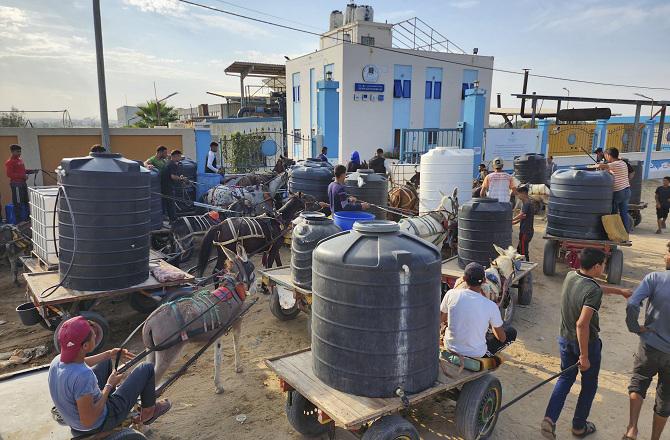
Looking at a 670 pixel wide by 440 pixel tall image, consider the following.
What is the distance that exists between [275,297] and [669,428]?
4.84m

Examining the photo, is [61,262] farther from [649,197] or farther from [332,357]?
[649,197]

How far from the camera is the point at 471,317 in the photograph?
13.4 feet

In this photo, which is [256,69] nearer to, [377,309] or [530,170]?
[530,170]

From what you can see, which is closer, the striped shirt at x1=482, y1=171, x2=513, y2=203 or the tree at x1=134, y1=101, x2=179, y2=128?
the striped shirt at x1=482, y1=171, x2=513, y2=203

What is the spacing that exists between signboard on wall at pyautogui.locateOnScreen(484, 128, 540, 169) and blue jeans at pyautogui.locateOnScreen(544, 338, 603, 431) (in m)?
16.7

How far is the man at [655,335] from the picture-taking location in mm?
3910

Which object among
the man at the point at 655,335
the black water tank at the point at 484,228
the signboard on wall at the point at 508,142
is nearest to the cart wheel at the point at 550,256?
the black water tank at the point at 484,228

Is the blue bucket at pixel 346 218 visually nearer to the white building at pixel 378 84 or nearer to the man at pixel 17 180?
the man at pixel 17 180

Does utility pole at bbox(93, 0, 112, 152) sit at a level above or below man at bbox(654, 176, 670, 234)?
above

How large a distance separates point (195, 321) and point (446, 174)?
7159 millimetres

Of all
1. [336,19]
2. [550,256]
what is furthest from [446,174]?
[336,19]

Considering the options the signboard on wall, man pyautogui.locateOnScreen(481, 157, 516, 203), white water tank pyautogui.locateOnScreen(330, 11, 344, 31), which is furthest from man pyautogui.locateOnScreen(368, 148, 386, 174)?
white water tank pyautogui.locateOnScreen(330, 11, 344, 31)

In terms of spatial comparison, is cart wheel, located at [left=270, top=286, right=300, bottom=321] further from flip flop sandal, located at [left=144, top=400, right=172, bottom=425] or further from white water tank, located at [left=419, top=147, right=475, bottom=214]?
white water tank, located at [left=419, top=147, right=475, bottom=214]

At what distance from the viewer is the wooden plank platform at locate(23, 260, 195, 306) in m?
5.59
